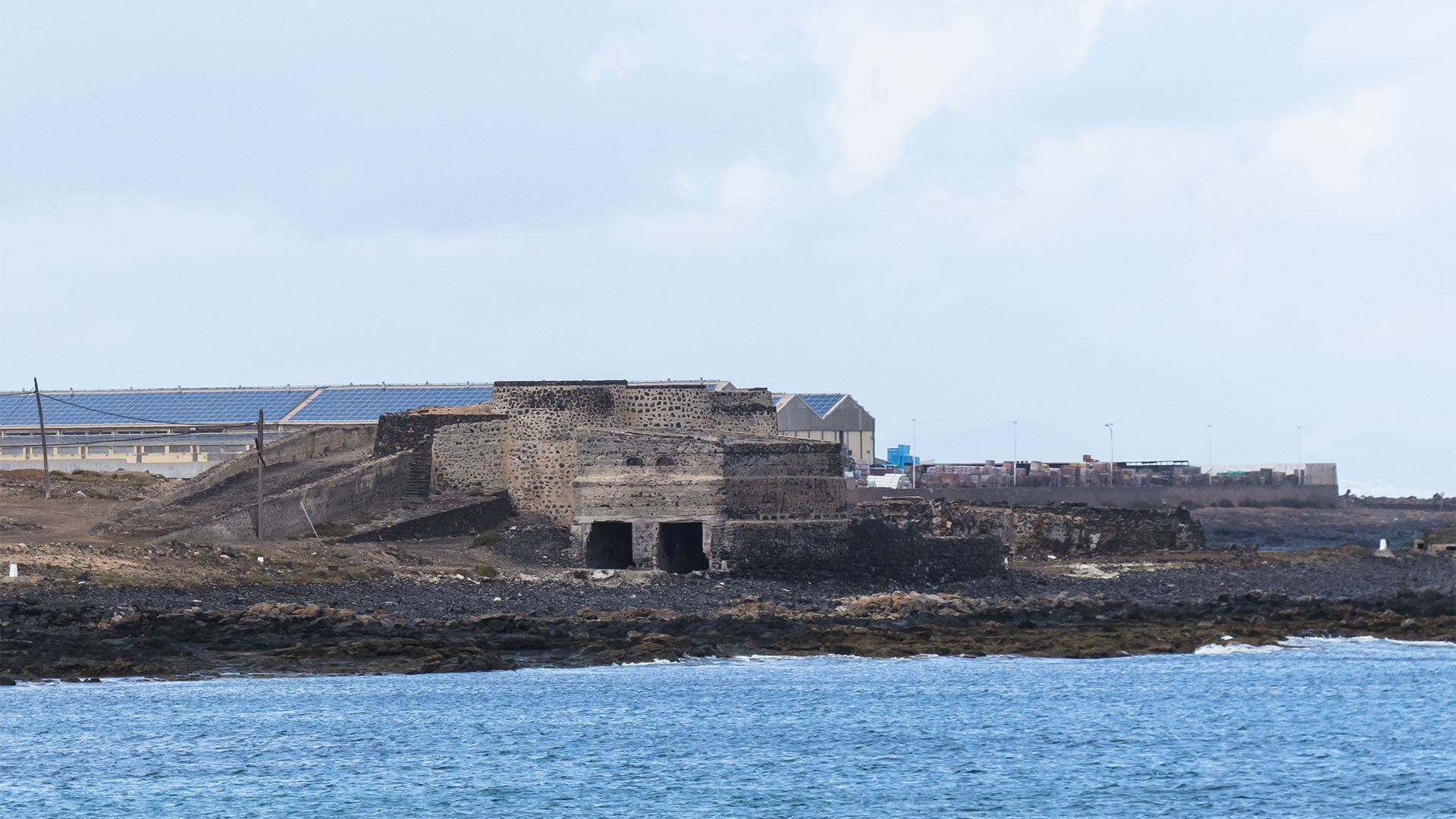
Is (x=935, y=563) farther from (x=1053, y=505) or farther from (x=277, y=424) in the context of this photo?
(x=277, y=424)

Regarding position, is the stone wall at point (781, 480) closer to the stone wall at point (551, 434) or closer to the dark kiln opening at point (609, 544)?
the dark kiln opening at point (609, 544)

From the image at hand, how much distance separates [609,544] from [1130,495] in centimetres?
4641

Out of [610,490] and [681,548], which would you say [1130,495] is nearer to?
[681,548]

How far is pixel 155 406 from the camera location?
71938 mm

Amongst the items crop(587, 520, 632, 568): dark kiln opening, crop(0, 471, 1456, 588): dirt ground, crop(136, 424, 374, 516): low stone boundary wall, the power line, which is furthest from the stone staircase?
the power line

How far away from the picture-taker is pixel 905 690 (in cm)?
3225

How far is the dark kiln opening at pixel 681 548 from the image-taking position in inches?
1652

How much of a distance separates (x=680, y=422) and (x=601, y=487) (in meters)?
3.88

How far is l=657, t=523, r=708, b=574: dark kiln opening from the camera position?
42.0 metres

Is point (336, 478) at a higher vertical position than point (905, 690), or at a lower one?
higher

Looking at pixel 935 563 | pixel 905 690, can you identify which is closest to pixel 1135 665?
pixel 905 690

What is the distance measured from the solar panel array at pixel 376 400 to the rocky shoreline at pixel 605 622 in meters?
27.1

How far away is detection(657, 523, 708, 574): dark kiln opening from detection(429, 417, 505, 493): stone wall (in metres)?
5.14

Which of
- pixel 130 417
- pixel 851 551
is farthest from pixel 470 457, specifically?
pixel 130 417
